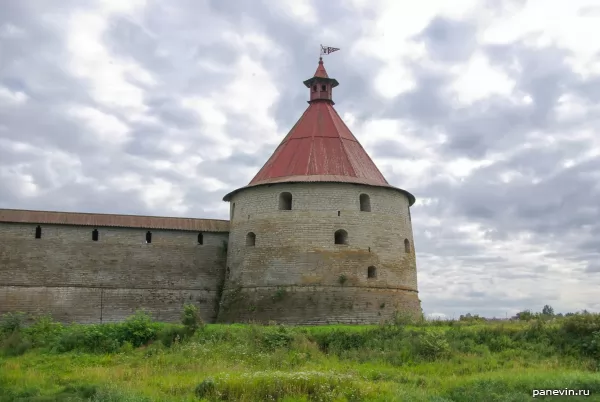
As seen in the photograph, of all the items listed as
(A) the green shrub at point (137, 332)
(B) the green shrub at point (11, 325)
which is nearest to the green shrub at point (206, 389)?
(A) the green shrub at point (137, 332)

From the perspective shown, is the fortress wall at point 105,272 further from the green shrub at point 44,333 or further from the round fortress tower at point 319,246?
the green shrub at point 44,333

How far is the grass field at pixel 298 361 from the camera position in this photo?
496 inches

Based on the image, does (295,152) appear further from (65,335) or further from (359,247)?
(65,335)

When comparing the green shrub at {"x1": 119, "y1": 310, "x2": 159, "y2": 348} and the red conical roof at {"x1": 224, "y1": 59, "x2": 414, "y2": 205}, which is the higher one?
the red conical roof at {"x1": 224, "y1": 59, "x2": 414, "y2": 205}

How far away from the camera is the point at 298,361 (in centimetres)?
1644

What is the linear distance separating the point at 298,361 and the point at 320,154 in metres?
11.6

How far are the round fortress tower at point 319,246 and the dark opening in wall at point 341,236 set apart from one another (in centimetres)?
4

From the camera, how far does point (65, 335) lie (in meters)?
18.9

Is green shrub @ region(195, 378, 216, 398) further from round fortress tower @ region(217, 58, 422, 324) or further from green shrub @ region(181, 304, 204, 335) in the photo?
round fortress tower @ region(217, 58, 422, 324)

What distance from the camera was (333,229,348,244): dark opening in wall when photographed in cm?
2425

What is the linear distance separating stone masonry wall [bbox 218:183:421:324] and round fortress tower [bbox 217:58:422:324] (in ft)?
0.12

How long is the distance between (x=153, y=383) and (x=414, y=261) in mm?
14912

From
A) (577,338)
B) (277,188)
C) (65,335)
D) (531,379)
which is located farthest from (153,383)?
(277,188)

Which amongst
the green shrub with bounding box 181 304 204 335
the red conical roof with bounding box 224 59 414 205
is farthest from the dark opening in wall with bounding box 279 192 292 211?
the green shrub with bounding box 181 304 204 335
